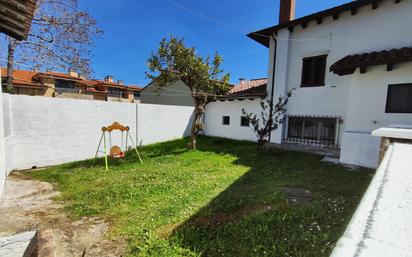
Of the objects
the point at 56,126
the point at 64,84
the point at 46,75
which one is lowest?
the point at 56,126

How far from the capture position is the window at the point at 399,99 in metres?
6.33

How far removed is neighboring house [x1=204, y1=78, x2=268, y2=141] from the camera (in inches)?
474

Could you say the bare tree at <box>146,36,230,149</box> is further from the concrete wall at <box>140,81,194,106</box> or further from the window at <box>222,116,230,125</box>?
the concrete wall at <box>140,81,194,106</box>

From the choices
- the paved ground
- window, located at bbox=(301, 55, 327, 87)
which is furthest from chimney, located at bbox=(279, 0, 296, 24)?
the paved ground

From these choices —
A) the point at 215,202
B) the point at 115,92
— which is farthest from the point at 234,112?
the point at 115,92

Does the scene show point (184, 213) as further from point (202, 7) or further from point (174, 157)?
point (202, 7)

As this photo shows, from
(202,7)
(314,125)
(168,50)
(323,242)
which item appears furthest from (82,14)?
(323,242)

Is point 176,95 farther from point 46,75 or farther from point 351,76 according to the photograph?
point 46,75

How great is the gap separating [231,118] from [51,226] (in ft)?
35.3

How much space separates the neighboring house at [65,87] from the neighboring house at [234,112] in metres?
10.9

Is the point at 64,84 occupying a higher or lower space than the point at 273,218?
higher

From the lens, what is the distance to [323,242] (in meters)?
2.76

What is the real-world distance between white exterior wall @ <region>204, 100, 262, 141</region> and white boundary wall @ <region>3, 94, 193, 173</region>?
493 cm

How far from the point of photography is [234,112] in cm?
1308
